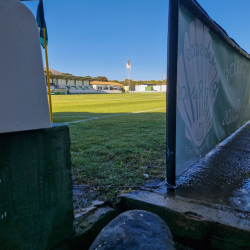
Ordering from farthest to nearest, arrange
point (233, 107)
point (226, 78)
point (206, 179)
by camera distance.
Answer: point (233, 107) → point (226, 78) → point (206, 179)

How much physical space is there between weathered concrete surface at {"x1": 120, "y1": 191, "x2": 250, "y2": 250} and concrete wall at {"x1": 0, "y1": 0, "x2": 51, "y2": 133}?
1.27 meters

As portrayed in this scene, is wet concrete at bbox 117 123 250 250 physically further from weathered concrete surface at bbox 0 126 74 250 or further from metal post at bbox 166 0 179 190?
weathered concrete surface at bbox 0 126 74 250

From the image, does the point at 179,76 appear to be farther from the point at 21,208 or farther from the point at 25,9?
the point at 21,208

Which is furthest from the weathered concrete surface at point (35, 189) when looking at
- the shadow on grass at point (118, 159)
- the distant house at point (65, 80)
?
the distant house at point (65, 80)

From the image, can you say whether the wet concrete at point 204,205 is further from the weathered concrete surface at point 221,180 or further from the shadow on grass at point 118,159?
the shadow on grass at point 118,159

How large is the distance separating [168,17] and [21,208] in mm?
1912

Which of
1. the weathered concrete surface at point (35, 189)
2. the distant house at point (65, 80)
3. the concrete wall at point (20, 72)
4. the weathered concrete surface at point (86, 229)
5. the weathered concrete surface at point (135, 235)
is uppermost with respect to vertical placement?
the distant house at point (65, 80)

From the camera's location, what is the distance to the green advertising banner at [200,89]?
2213 millimetres

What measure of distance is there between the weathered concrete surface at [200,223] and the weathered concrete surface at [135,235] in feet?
1.16

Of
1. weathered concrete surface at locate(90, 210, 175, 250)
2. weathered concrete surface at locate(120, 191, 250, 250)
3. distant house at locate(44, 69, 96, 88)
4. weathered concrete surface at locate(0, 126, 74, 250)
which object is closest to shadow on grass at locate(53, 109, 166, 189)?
weathered concrete surface at locate(120, 191, 250, 250)

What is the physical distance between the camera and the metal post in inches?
77.1

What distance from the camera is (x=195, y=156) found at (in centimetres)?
269

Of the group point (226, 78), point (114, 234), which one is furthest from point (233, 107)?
point (114, 234)

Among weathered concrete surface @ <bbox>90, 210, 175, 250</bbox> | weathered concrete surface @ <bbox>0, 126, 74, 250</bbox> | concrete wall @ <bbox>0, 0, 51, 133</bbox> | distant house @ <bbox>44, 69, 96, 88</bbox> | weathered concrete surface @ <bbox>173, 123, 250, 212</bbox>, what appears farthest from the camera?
distant house @ <bbox>44, 69, 96, 88</bbox>
